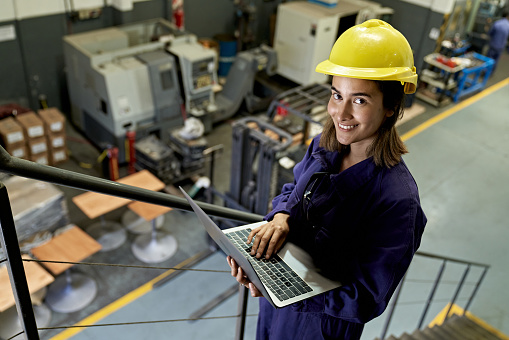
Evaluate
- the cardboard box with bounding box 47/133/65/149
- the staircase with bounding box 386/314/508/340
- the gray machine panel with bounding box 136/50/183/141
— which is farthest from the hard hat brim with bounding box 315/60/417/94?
the cardboard box with bounding box 47/133/65/149

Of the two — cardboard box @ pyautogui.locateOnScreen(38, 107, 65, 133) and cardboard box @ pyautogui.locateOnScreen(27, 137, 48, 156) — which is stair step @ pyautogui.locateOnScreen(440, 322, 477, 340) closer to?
cardboard box @ pyautogui.locateOnScreen(38, 107, 65, 133)

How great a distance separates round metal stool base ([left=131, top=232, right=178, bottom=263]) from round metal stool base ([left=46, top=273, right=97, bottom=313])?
78 centimetres

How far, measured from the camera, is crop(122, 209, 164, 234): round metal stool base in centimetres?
722

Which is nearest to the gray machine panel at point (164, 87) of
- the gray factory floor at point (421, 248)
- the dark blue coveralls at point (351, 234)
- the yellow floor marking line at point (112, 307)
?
the gray factory floor at point (421, 248)

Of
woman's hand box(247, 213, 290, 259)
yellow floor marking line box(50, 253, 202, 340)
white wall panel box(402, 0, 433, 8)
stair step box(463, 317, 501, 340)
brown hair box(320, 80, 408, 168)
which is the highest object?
brown hair box(320, 80, 408, 168)

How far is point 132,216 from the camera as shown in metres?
7.45

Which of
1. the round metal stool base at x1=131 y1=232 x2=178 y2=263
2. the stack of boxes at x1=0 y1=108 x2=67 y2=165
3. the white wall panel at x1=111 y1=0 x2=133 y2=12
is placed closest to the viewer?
the round metal stool base at x1=131 y1=232 x2=178 y2=263

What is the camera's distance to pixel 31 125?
769 cm

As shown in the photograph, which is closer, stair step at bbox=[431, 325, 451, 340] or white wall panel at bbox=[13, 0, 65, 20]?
stair step at bbox=[431, 325, 451, 340]

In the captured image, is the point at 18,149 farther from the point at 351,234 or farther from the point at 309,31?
the point at 351,234

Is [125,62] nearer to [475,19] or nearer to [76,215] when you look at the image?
[76,215]

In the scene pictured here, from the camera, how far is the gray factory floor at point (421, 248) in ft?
19.2

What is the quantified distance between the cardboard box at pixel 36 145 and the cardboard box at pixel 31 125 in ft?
0.24

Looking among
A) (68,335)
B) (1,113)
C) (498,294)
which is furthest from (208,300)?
(1,113)
